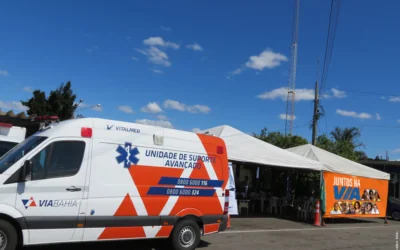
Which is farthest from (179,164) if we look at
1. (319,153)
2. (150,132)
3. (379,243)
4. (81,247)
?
(319,153)

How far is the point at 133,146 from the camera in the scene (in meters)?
7.50

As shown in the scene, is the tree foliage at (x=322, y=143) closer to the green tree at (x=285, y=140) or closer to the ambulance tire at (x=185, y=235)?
the green tree at (x=285, y=140)

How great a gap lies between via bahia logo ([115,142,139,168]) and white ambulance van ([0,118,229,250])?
20 mm

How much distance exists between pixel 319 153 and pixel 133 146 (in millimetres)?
12600

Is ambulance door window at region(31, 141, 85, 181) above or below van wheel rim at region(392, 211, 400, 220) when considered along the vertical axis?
above

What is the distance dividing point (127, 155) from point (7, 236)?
2475mm

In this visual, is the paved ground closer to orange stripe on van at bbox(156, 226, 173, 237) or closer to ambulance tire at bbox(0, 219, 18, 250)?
orange stripe on van at bbox(156, 226, 173, 237)

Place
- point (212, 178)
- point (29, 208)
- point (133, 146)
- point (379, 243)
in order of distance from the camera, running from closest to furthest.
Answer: point (29, 208) < point (133, 146) < point (212, 178) < point (379, 243)

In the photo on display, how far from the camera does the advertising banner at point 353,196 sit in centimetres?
1652

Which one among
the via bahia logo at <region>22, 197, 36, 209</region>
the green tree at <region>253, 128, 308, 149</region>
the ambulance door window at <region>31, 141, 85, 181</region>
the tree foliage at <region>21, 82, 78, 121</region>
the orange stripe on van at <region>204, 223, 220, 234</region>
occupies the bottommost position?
the orange stripe on van at <region>204, 223, 220, 234</region>

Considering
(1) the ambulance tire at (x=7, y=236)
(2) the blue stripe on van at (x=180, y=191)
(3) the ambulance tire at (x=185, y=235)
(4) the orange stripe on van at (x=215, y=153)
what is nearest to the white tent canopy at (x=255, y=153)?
(4) the orange stripe on van at (x=215, y=153)

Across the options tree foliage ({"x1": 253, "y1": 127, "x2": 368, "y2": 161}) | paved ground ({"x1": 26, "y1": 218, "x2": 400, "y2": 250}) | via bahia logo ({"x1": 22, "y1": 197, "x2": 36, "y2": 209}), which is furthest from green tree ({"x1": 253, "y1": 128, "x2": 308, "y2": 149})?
via bahia logo ({"x1": 22, "y1": 197, "x2": 36, "y2": 209})

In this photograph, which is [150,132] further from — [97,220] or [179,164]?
[97,220]

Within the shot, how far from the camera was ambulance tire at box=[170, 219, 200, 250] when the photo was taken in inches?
311
